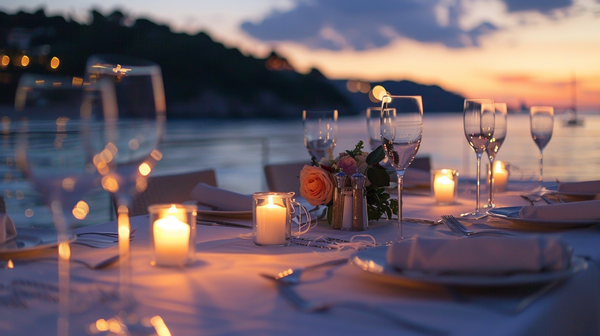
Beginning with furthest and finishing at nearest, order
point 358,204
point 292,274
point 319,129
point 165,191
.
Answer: point 165,191
point 319,129
point 358,204
point 292,274

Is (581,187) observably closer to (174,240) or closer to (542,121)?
(542,121)

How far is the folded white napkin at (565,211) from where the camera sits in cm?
112

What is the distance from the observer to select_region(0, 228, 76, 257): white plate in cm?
90

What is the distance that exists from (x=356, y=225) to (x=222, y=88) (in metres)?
28.9

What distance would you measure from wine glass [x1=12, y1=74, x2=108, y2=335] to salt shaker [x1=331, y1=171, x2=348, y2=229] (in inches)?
29.3

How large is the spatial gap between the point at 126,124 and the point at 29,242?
587 millimetres

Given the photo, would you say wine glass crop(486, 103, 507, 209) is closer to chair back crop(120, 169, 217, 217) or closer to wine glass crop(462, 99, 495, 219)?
wine glass crop(462, 99, 495, 219)

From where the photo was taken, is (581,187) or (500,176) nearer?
(581,187)

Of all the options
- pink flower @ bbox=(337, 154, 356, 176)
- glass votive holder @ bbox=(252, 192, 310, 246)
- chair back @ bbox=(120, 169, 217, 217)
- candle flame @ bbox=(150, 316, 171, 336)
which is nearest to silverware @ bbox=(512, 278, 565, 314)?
→ candle flame @ bbox=(150, 316, 171, 336)

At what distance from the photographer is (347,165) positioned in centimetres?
123

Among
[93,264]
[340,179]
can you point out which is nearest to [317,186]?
[340,179]

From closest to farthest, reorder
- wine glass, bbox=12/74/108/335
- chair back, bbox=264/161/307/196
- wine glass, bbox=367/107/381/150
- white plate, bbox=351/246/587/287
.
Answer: wine glass, bbox=12/74/108/335
white plate, bbox=351/246/587/287
wine glass, bbox=367/107/381/150
chair back, bbox=264/161/307/196

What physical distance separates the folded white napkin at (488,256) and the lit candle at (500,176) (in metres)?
1.22

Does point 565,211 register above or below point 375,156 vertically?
below
